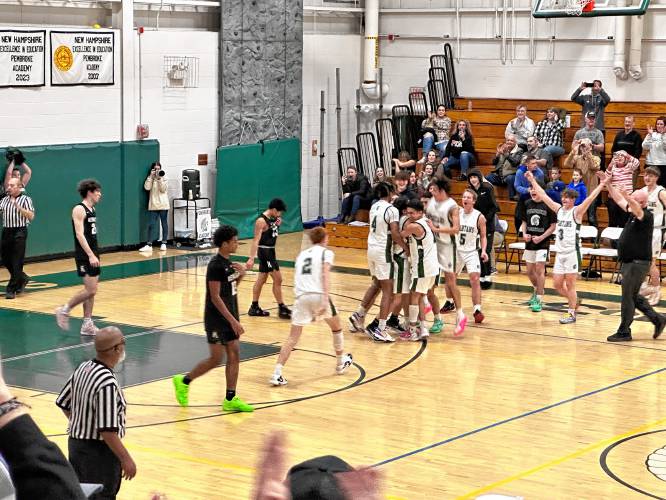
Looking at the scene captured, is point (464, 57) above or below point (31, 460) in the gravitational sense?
above

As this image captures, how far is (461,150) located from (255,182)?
4499 millimetres

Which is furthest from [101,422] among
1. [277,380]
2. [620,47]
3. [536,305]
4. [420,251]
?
[620,47]

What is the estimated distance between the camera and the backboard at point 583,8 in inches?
835

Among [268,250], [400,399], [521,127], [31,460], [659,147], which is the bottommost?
[400,399]

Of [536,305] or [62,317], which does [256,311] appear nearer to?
[62,317]

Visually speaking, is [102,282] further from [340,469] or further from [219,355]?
[340,469]

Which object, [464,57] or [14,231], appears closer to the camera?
[14,231]

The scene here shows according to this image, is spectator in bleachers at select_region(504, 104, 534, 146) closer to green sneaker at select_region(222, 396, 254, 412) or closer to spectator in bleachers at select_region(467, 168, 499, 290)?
spectator in bleachers at select_region(467, 168, 499, 290)

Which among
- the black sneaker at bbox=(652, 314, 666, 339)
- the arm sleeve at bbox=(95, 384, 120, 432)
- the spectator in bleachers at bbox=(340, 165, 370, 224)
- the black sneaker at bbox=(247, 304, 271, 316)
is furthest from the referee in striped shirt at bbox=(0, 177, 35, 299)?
the arm sleeve at bbox=(95, 384, 120, 432)

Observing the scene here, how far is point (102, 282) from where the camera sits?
62.7 ft

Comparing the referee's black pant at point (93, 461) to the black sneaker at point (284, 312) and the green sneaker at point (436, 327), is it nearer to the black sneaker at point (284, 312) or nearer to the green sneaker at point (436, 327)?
the green sneaker at point (436, 327)

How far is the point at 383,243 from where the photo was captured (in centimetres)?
1472

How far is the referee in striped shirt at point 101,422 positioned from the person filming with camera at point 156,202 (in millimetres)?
15681

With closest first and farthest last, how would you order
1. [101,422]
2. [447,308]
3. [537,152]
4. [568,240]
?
[101,422]
[568,240]
[447,308]
[537,152]
